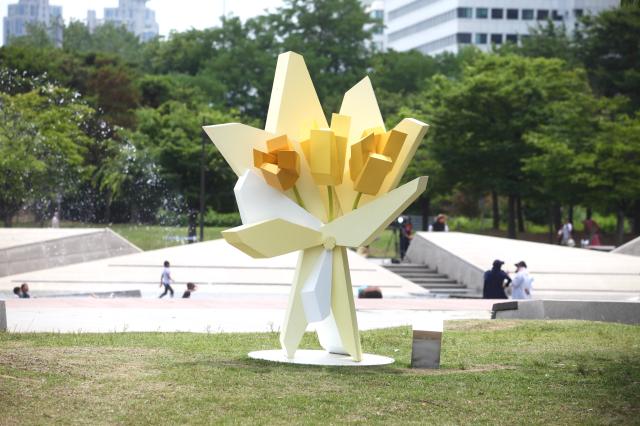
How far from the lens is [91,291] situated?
27.9 metres

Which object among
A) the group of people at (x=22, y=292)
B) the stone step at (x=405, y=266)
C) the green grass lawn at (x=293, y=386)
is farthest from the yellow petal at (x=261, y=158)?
the stone step at (x=405, y=266)

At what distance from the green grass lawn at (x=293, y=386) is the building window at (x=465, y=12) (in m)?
87.1

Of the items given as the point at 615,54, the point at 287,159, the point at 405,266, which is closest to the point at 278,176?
the point at 287,159

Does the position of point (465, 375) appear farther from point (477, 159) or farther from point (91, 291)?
point (477, 159)

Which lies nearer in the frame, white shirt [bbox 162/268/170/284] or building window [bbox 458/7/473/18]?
white shirt [bbox 162/268/170/284]

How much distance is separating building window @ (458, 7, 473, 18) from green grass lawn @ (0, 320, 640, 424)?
286 ft

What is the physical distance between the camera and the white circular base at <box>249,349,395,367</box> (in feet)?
43.1

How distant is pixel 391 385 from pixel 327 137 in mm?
2987

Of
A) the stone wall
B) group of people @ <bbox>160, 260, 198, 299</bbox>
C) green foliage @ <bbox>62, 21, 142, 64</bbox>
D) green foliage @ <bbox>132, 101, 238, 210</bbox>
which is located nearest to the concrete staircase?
group of people @ <bbox>160, 260, 198, 299</bbox>

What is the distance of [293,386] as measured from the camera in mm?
11430

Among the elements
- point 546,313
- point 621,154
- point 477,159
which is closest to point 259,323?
point 546,313

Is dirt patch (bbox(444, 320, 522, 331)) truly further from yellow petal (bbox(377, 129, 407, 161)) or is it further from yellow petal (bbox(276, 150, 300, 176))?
yellow petal (bbox(276, 150, 300, 176))

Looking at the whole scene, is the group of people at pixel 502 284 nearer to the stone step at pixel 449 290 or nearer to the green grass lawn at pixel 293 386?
the stone step at pixel 449 290

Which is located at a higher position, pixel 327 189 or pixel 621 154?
pixel 621 154
